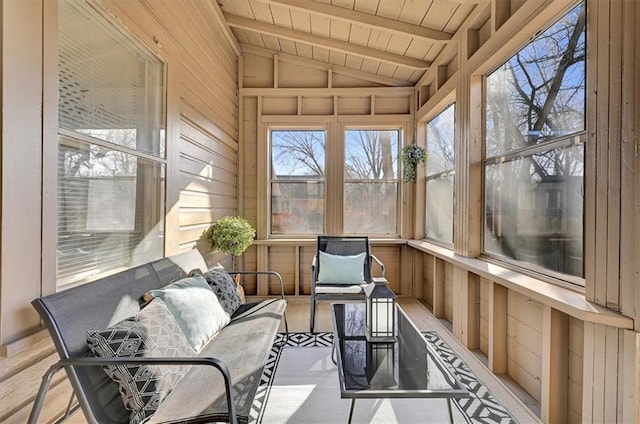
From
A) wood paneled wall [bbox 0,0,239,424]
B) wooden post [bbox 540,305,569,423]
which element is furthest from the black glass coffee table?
wood paneled wall [bbox 0,0,239,424]

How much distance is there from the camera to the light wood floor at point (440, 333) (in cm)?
192

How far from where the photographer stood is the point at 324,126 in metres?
4.34

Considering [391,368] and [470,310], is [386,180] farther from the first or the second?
[391,368]

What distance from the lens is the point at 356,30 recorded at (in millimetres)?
3400

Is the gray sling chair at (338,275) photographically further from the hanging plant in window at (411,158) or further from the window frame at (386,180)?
the hanging plant in window at (411,158)

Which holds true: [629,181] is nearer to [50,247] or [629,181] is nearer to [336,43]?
[50,247]

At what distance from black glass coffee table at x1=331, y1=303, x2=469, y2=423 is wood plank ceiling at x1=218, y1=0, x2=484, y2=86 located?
2.64 meters

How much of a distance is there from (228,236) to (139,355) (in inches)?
79.9

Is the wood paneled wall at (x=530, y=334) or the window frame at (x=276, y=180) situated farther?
the window frame at (x=276, y=180)

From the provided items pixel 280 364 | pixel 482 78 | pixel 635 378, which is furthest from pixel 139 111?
pixel 635 378

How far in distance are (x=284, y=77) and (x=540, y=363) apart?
4170 millimetres

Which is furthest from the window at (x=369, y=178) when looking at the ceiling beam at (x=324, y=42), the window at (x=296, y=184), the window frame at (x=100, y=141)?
the window frame at (x=100, y=141)

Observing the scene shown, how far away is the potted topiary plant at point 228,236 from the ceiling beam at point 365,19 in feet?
7.52

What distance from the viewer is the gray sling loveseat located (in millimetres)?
1231
